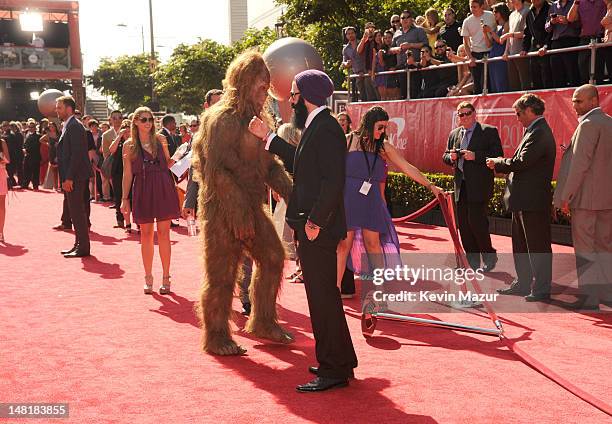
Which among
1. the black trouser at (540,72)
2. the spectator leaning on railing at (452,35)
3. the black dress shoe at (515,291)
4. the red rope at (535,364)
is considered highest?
the spectator leaning on railing at (452,35)

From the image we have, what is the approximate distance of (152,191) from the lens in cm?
834

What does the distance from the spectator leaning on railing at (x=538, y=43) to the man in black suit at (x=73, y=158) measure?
703cm

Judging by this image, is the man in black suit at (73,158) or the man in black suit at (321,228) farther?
the man in black suit at (73,158)

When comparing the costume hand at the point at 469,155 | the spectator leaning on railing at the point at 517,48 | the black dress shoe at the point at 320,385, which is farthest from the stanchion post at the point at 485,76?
the black dress shoe at the point at 320,385

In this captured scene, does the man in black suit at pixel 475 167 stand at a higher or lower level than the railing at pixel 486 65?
lower

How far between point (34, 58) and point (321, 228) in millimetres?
54141

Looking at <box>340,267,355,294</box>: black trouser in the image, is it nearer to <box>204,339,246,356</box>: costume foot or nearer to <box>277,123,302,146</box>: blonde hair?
<box>277,123,302,146</box>: blonde hair

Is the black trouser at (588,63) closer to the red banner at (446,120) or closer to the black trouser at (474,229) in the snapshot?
the red banner at (446,120)

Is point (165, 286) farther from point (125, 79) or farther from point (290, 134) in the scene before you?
point (125, 79)

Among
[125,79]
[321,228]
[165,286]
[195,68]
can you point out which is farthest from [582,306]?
[125,79]

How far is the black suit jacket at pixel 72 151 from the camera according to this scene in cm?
1037

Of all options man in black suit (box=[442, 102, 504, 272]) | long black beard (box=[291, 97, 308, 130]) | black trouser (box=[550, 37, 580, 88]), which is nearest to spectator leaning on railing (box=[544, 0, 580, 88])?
black trouser (box=[550, 37, 580, 88])

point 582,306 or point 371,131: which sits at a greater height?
point 371,131

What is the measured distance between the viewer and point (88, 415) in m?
4.55
